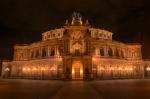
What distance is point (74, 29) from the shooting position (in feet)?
228

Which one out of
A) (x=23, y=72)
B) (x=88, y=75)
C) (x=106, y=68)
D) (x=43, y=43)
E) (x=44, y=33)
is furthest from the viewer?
(x=44, y=33)

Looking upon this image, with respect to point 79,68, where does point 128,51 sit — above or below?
above

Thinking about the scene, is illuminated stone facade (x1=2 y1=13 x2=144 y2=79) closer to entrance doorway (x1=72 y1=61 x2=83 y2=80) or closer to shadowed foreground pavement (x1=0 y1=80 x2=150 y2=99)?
entrance doorway (x1=72 y1=61 x2=83 y2=80)

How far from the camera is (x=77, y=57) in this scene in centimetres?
6738

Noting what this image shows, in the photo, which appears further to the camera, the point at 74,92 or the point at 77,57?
the point at 77,57

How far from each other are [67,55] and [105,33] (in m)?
30.0

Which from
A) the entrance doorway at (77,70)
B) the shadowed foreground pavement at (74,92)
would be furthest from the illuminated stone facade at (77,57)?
the shadowed foreground pavement at (74,92)

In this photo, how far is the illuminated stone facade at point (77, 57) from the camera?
68000 millimetres

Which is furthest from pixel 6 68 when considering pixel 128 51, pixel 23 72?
pixel 128 51

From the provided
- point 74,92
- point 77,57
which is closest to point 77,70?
point 77,57

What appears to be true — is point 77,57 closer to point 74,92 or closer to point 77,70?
point 77,70

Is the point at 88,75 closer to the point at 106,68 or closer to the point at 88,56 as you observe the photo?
the point at 88,56

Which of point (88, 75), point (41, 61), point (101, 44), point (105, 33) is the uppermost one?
point (105, 33)

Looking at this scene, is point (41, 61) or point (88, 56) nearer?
point (88, 56)
